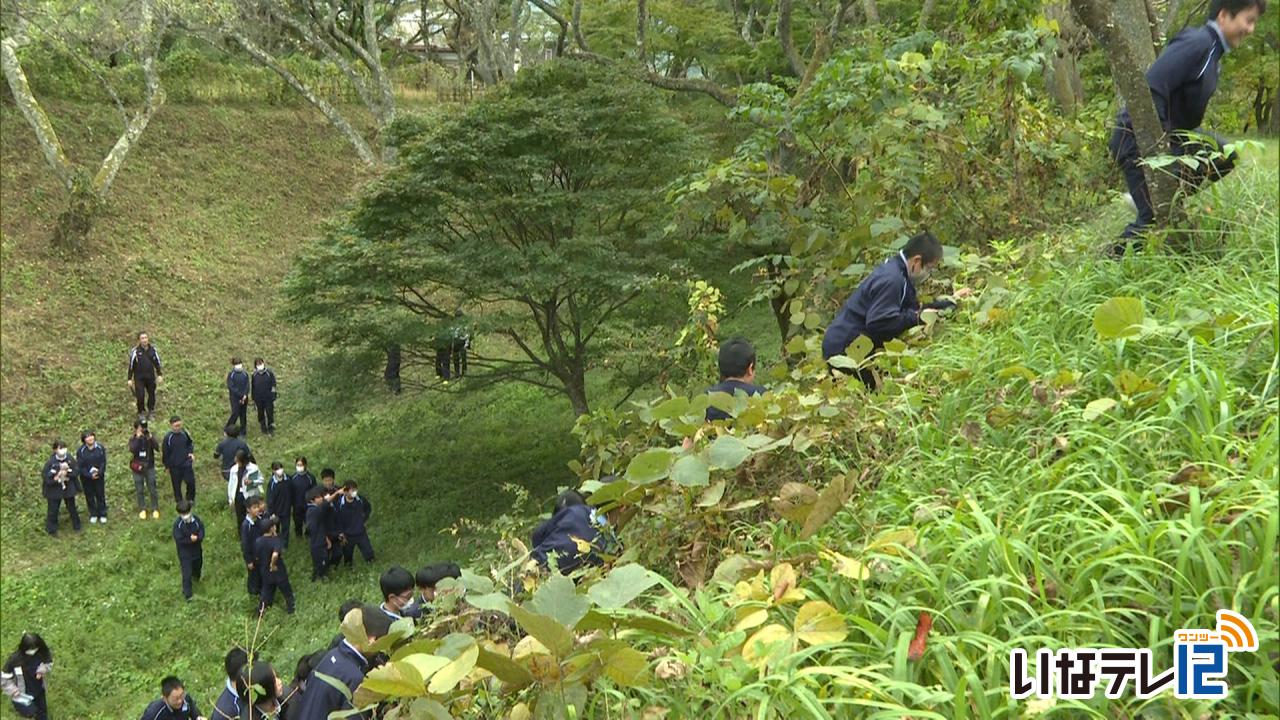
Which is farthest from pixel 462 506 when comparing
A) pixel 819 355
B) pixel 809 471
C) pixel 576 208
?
pixel 809 471

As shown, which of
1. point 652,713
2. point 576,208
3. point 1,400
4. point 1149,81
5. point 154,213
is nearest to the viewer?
point 652,713

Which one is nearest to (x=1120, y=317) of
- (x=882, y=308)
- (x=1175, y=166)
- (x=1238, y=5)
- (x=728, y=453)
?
(x=728, y=453)

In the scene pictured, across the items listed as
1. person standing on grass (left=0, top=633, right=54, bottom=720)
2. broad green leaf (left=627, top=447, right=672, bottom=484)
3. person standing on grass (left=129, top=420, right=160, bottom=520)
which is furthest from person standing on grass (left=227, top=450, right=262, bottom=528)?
broad green leaf (left=627, top=447, right=672, bottom=484)

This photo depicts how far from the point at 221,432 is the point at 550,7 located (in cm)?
936

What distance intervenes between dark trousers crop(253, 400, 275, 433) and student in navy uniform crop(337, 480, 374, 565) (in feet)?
18.4

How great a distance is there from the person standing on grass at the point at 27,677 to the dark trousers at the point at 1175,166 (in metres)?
9.54

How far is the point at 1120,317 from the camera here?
259cm

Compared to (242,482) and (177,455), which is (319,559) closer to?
(242,482)

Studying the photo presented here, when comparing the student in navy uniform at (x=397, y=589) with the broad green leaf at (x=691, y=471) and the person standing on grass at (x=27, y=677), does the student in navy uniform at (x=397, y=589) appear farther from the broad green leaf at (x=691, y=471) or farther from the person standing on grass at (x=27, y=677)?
the person standing on grass at (x=27, y=677)

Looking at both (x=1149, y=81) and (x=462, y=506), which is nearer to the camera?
(x=1149, y=81)

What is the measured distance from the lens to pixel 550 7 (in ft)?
52.6

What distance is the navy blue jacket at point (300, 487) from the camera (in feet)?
40.1

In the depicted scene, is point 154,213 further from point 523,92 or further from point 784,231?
point 784,231

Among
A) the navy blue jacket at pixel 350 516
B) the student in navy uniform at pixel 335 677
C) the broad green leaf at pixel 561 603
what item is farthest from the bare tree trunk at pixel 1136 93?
the navy blue jacket at pixel 350 516
